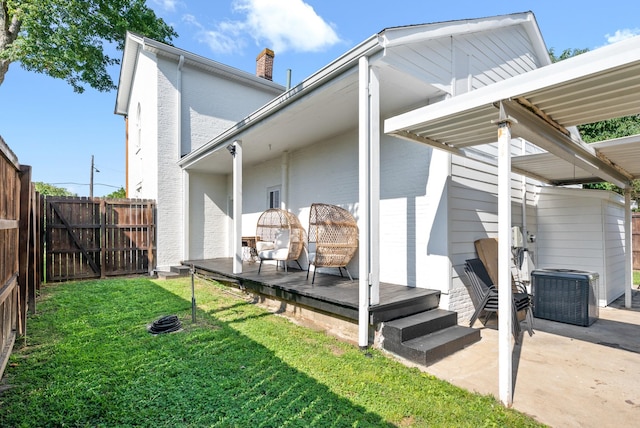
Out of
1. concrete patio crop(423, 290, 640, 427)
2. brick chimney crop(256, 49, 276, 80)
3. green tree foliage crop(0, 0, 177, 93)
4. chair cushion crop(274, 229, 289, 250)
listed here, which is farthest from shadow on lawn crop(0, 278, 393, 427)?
green tree foliage crop(0, 0, 177, 93)

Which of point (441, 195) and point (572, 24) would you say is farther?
point (572, 24)

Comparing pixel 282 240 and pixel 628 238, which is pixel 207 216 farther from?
pixel 628 238

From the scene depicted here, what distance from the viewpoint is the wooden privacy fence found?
9.30ft

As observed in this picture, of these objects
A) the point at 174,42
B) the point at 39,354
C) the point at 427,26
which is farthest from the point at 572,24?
the point at 174,42

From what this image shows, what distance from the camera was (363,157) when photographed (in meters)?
3.71

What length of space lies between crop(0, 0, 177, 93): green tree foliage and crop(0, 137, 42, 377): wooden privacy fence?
387 inches

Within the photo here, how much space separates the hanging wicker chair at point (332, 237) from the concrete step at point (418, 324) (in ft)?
5.15

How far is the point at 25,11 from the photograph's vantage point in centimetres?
1024

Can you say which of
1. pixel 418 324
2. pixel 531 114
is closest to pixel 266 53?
pixel 531 114

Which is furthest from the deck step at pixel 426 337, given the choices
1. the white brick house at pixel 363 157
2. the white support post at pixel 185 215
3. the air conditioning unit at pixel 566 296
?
the white support post at pixel 185 215

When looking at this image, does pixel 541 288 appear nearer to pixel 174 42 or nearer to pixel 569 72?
pixel 569 72

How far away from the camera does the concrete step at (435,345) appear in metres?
3.32

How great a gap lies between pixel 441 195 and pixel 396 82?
1.61 metres

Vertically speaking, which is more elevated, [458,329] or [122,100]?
[122,100]
